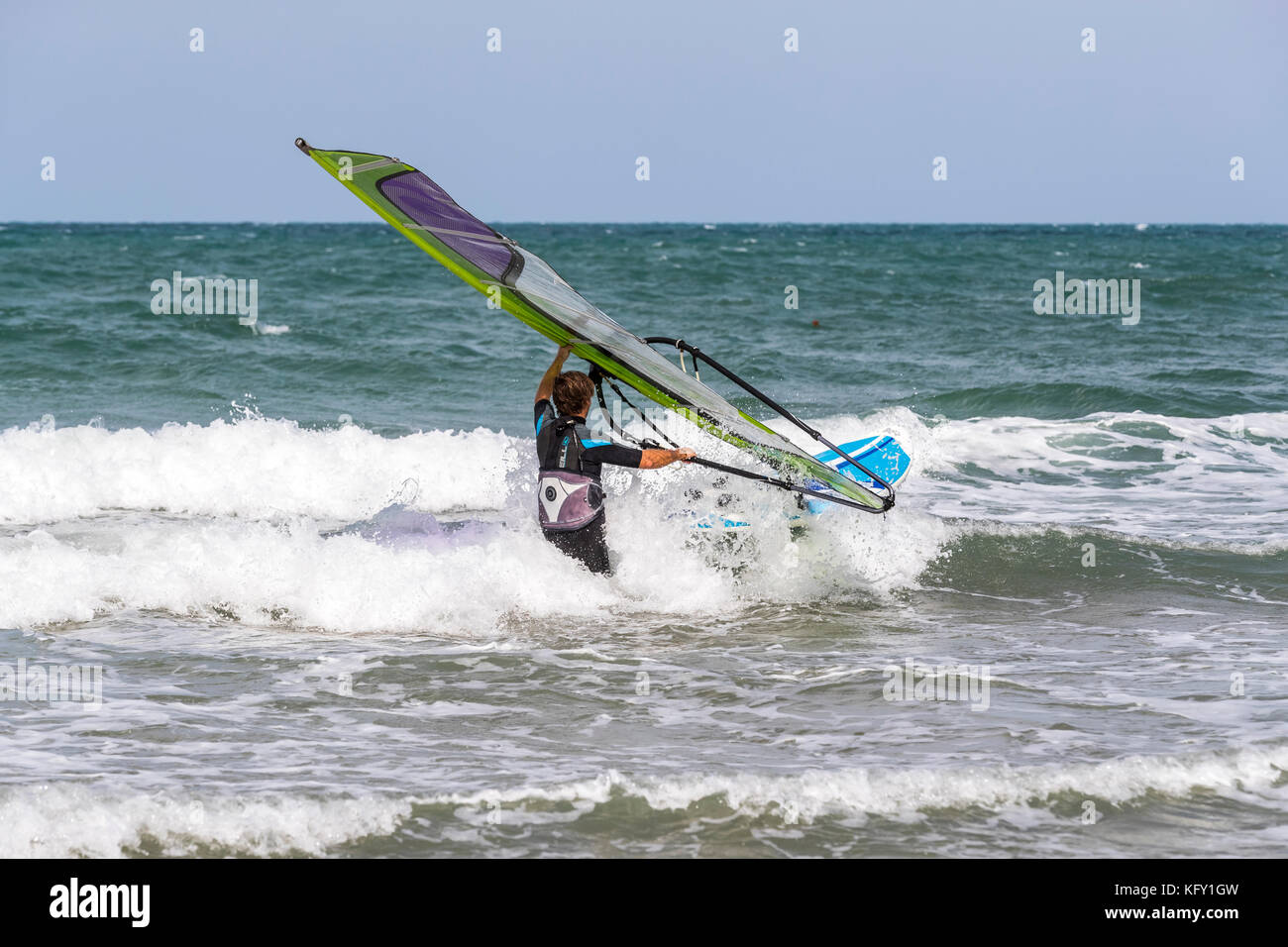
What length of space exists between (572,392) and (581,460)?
353 mm

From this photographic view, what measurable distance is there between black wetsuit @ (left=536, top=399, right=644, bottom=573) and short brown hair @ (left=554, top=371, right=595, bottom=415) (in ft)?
0.16

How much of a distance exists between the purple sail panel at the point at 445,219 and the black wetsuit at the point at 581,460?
79cm

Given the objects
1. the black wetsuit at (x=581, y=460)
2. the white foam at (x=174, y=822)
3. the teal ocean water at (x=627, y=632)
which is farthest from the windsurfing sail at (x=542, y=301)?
the white foam at (x=174, y=822)

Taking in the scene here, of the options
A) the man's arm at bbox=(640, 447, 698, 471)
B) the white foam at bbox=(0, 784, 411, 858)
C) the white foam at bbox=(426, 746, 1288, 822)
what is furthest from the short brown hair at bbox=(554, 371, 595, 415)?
the white foam at bbox=(0, 784, 411, 858)

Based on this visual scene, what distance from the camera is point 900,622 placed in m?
6.64

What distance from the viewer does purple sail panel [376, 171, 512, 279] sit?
6109mm

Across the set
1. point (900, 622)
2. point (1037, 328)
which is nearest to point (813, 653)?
point (900, 622)

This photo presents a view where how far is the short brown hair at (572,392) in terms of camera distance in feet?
20.5

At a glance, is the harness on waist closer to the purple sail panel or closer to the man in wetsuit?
the man in wetsuit

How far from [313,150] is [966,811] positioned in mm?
3908

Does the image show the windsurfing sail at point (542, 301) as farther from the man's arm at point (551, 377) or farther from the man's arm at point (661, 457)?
the man's arm at point (661, 457)

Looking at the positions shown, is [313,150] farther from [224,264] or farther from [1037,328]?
[224,264]

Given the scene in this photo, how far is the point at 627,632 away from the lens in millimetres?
6297
